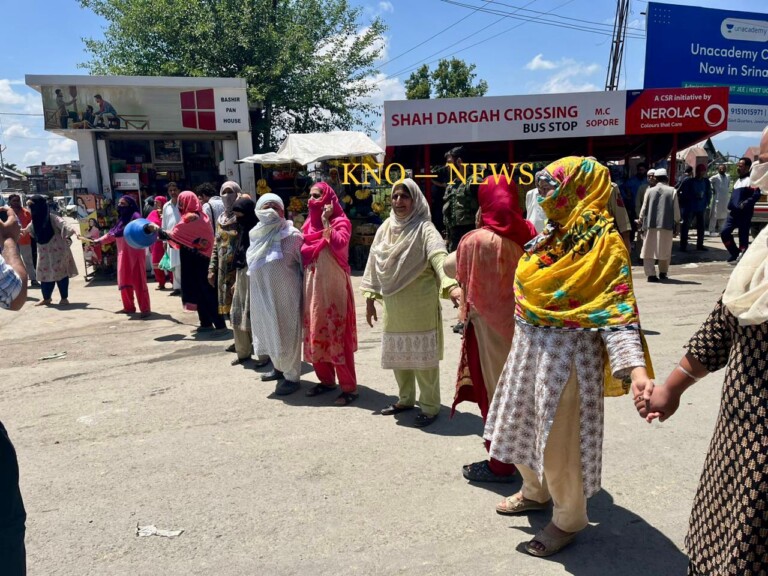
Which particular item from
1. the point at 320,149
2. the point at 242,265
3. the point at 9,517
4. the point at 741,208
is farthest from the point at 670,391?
the point at 320,149

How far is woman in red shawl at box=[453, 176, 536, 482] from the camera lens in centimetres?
307

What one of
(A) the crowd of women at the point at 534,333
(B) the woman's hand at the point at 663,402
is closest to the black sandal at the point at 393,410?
(A) the crowd of women at the point at 534,333

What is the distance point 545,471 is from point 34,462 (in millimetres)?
3197

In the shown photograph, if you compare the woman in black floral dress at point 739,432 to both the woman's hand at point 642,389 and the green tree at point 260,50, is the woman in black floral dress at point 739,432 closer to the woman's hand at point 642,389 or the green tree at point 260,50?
the woman's hand at point 642,389

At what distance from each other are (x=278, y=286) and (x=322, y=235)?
0.58 metres

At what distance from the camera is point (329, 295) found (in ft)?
15.1

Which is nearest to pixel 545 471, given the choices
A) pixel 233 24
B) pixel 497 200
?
pixel 497 200

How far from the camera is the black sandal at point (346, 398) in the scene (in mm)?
4570

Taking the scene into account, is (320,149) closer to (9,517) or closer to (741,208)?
(741,208)

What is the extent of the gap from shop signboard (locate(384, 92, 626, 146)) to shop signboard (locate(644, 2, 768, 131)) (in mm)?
7887

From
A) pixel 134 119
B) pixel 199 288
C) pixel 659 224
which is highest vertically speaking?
pixel 134 119

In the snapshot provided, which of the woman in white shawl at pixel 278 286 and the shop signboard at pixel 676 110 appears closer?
the woman in white shawl at pixel 278 286

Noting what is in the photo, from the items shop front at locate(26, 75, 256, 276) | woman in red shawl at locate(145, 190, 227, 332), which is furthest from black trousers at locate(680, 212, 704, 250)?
woman in red shawl at locate(145, 190, 227, 332)

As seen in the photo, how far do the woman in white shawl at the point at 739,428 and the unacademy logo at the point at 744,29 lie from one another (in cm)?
2117
